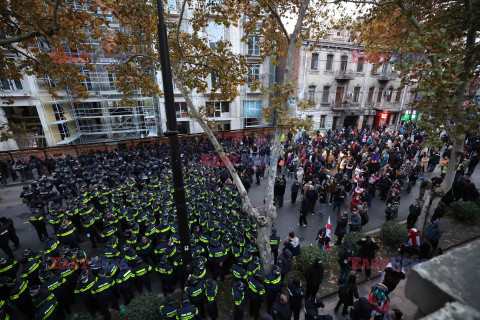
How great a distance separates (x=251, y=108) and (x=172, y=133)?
2424cm

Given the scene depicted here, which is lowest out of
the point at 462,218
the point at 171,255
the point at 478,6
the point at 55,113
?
the point at 462,218

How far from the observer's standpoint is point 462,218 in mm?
9406

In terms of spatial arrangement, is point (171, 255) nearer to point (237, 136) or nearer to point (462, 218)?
point (462, 218)

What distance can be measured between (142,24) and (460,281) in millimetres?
10263

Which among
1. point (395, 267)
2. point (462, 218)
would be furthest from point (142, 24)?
point (462, 218)

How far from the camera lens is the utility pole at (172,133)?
12.4 ft

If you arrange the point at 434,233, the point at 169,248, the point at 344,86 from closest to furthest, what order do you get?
1. the point at 169,248
2. the point at 434,233
3. the point at 344,86

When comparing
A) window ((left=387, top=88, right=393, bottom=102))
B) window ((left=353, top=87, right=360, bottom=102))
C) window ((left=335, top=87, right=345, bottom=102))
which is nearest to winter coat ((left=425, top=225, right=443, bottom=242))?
window ((left=335, top=87, right=345, bottom=102))

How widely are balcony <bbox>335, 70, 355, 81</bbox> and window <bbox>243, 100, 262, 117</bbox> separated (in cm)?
990

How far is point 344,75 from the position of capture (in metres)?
27.0

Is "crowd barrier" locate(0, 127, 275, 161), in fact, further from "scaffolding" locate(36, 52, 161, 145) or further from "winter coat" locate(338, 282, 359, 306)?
"winter coat" locate(338, 282, 359, 306)

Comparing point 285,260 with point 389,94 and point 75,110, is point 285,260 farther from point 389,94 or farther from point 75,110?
point 389,94

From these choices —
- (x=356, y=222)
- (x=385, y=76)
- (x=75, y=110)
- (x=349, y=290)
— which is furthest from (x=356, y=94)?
(x=75, y=110)

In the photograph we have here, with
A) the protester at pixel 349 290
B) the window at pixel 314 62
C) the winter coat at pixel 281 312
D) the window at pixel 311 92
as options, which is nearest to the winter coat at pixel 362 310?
the protester at pixel 349 290
